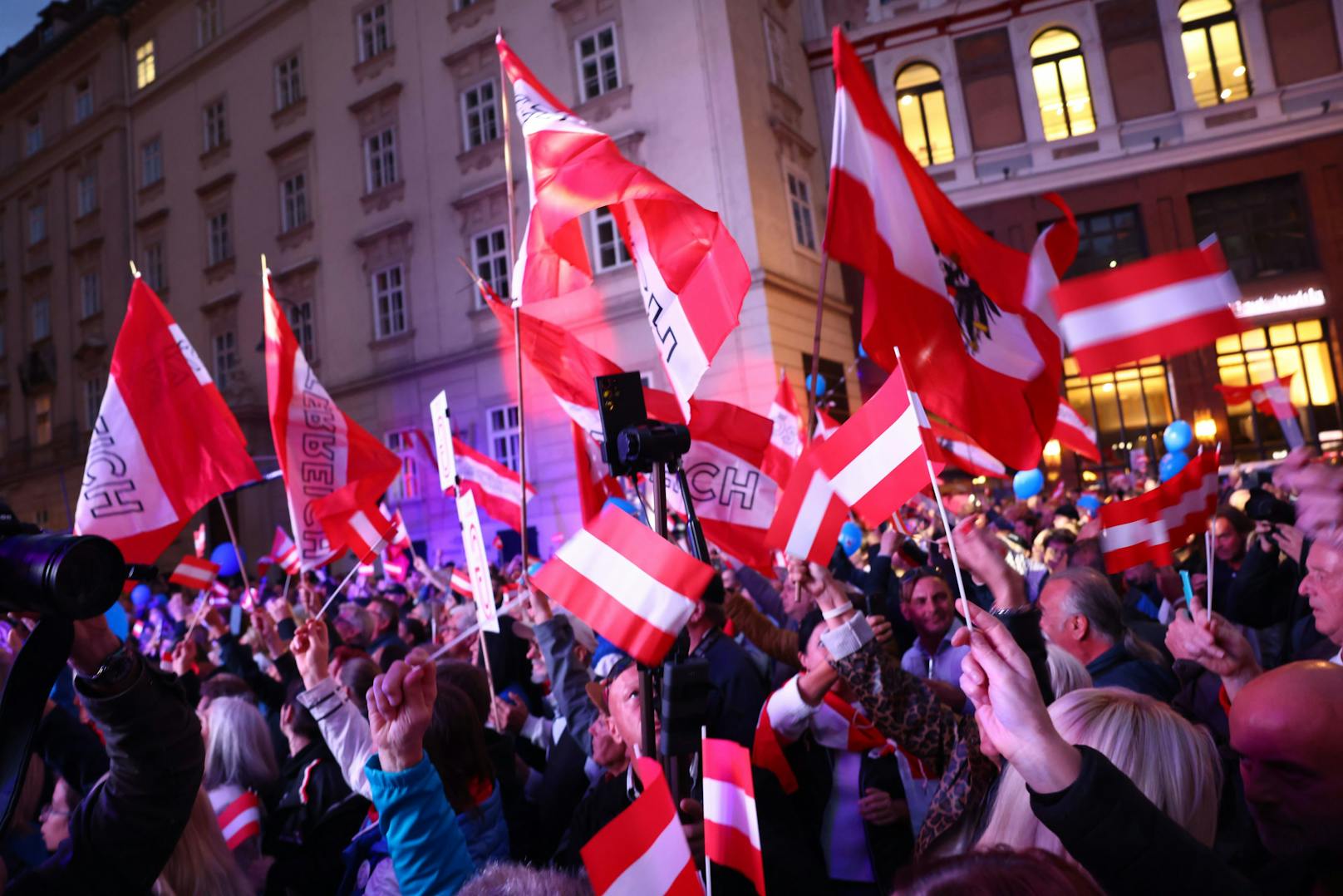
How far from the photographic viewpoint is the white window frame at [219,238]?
2514cm

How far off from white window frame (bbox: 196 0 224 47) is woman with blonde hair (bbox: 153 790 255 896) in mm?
28845

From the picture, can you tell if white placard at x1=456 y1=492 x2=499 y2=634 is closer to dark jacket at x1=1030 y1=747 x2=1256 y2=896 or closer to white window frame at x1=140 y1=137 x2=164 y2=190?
dark jacket at x1=1030 y1=747 x2=1256 y2=896

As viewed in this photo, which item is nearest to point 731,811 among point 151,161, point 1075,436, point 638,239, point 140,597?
point 638,239

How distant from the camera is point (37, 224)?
1254 inches

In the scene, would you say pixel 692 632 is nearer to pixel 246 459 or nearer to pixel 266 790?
pixel 266 790

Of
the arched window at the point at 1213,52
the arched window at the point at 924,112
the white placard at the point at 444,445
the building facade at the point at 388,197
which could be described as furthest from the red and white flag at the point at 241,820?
the arched window at the point at 1213,52

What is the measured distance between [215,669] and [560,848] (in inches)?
180

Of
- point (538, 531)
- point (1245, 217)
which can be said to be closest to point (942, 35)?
point (1245, 217)

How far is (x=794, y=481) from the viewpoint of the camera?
322 cm

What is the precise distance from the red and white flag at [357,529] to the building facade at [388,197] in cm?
1108

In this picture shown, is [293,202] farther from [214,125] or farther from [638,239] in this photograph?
[638,239]

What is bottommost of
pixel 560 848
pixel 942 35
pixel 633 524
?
pixel 560 848

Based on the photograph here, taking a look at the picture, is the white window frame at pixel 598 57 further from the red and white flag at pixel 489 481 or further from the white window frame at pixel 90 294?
the white window frame at pixel 90 294

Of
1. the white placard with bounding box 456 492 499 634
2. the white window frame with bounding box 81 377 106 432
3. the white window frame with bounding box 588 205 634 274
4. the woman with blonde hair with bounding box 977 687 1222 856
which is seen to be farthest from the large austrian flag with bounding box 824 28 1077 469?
the white window frame with bounding box 81 377 106 432
